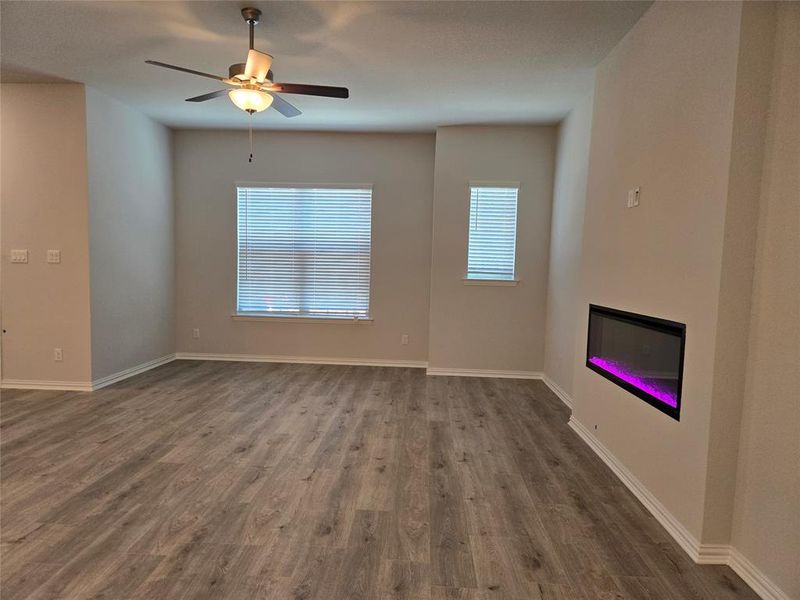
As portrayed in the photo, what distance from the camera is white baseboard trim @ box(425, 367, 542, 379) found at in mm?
5188

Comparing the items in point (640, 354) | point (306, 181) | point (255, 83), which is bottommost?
point (640, 354)

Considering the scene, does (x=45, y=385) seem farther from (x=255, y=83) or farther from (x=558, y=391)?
(x=558, y=391)

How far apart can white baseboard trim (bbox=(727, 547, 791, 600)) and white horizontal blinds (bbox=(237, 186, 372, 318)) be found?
4284 mm

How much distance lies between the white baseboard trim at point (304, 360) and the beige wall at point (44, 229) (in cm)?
156

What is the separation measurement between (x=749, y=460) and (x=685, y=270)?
0.90 metres

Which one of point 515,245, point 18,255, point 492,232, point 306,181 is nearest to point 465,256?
point 492,232

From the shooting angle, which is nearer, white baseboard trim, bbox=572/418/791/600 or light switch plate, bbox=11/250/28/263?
white baseboard trim, bbox=572/418/791/600

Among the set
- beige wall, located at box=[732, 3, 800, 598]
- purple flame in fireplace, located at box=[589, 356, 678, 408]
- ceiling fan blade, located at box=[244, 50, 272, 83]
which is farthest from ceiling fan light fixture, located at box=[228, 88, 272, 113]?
purple flame in fireplace, located at box=[589, 356, 678, 408]

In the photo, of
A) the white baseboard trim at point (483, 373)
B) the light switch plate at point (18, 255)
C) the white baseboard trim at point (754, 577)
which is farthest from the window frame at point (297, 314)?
the white baseboard trim at point (754, 577)

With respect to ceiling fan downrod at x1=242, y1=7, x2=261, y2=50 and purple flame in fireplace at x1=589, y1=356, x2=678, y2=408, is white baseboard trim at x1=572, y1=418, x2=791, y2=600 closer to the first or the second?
purple flame in fireplace at x1=589, y1=356, x2=678, y2=408

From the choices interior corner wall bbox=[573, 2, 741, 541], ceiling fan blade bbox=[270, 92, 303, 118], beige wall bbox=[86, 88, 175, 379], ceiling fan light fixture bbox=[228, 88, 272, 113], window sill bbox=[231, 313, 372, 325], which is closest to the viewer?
interior corner wall bbox=[573, 2, 741, 541]

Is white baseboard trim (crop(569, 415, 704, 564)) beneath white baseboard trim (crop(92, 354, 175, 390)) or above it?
above

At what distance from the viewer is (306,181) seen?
5516 millimetres

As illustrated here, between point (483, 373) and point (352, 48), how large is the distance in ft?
12.2
